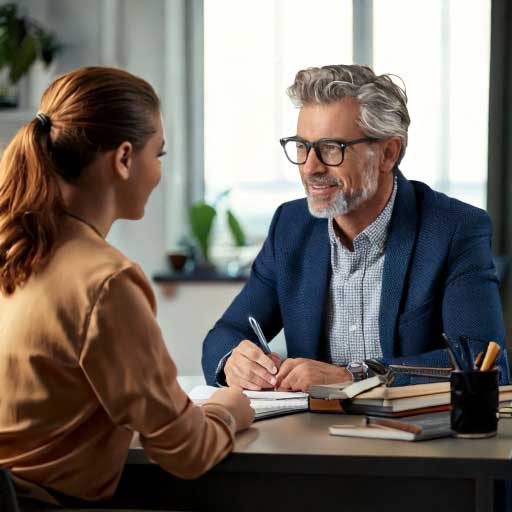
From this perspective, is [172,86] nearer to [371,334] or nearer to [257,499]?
[371,334]

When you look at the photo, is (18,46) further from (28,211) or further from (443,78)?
(28,211)

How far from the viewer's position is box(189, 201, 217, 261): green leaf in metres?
4.46

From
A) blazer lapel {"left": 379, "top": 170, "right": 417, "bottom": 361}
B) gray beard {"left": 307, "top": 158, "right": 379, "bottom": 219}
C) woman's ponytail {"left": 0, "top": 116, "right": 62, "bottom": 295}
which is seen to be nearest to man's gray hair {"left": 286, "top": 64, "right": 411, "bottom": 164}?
gray beard {"left": 307, "top": 158, "right": 379, "bottom": 219}

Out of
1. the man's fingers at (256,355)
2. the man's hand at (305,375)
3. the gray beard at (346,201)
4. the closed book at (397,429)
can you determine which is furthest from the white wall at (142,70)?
the closed book at (397,429)

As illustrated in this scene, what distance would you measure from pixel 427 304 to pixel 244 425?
0.75 m

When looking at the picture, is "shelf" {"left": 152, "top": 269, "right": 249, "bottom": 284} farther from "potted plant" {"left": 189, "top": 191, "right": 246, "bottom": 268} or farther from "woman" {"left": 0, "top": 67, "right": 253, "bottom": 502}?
"woman" {"left": 0, "top": 67, "right": 253, "bottom": 502}

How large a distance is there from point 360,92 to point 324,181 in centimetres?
24

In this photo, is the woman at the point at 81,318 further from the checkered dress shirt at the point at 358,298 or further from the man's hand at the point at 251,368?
the checkered dress shirt at the point at 358,298

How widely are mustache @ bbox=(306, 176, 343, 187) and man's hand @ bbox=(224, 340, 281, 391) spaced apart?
0.49m

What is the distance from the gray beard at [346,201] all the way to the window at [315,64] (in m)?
2.17

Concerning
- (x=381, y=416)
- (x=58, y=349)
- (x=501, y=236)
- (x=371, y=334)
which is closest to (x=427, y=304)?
(x=371, y=334)

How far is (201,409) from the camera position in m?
A: 1.59

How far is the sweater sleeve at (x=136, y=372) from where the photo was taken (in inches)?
55.7

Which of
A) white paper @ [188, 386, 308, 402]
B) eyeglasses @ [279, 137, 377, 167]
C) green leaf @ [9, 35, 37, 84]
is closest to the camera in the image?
white paper @ [188, 386, 308, 402]
